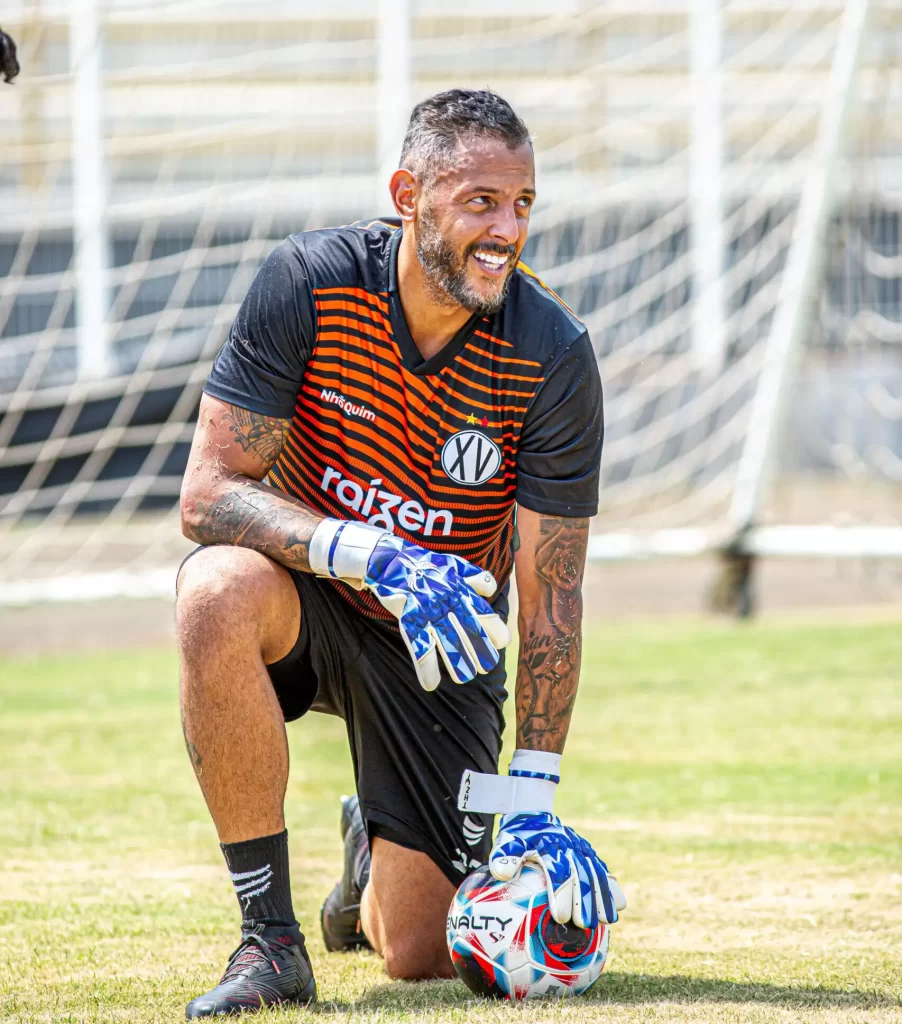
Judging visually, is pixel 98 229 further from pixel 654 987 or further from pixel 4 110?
pixel 4 110

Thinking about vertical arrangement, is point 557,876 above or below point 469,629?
below

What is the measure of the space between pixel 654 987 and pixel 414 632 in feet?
2.49

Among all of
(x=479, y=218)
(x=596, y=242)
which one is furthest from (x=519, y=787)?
(x=596, y=242)

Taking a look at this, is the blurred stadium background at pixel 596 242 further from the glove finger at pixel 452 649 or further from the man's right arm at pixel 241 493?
the glove finger at pixel 452 649

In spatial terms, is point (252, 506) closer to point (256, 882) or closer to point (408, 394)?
point (408, 394)

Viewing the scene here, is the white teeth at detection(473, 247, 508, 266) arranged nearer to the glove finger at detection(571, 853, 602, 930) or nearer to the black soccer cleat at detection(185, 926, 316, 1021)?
the glove finger at detection(571, 853, 602, 930)

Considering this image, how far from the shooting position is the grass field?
2680mm

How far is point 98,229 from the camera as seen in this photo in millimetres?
7629

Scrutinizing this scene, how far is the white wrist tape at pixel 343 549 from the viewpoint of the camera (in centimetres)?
274

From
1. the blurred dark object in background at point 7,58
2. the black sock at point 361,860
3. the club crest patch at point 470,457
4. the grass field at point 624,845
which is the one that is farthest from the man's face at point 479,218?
the grass field at point 624,845

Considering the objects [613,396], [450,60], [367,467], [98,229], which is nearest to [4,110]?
[450,60]

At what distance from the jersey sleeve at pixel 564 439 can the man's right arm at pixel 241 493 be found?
1.46 ft

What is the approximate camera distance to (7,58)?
3182 millimetres

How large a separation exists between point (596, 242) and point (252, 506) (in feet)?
27.7
